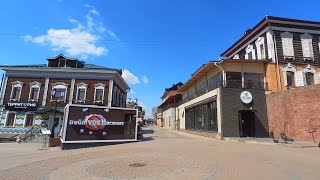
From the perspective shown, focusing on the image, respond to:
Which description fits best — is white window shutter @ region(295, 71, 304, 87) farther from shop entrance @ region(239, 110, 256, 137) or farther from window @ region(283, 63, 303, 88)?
shop entrance @ region(239, 110, 256, 137)

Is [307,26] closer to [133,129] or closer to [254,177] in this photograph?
[133,129]

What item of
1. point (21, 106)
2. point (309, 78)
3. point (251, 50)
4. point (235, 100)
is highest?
point (251, 50)

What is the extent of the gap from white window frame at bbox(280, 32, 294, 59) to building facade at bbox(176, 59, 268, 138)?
9.46ft

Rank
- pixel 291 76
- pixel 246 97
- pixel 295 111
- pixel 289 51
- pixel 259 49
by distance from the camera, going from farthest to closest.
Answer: pixel 259 49, pixel 289 51, pixel 291 76, pixel 246 97, pixel 295 111

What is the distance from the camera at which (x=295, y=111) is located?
1842 cm

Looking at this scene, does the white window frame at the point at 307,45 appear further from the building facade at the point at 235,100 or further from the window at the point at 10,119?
the window at the point at 10,119

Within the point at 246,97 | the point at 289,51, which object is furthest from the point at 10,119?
the point at 289,51

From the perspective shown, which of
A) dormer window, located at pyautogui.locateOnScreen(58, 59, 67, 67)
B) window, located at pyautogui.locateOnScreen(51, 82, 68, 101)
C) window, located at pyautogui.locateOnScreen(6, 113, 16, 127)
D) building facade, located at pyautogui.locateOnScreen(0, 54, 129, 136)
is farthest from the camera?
dormer window, located at pyautogui.locateOnScreen(58, 59, 67, 67)

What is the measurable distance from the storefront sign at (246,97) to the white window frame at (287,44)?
6.57 metres

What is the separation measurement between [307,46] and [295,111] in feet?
33.2

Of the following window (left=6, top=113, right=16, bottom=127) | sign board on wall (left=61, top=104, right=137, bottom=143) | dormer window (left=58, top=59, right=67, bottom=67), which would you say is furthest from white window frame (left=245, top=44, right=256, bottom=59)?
window (left=6, top=113, right=16, bottom=127)

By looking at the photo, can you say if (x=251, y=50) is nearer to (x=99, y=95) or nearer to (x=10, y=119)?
(x=99, y=95)

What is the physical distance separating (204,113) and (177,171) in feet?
61.3

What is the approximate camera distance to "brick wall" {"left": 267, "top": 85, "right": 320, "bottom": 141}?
1695 centimetres
